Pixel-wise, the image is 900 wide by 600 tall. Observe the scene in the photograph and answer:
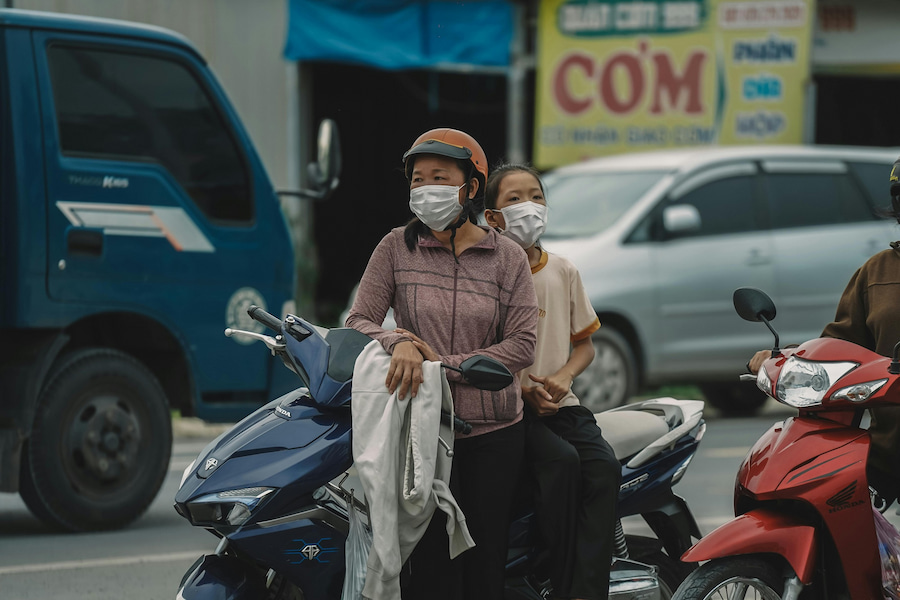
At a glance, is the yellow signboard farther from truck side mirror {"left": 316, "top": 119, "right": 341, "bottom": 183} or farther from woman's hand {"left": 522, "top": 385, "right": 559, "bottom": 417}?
woman's hand {"left": 522, "top": 385, "right": 559, "bottom": 417}

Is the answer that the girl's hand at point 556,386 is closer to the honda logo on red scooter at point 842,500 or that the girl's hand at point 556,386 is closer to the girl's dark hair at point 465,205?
the girl's dark hair at point 465,205

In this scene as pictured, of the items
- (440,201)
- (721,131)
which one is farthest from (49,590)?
(721,131)

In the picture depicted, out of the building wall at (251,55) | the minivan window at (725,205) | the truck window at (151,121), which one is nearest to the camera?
the truck window at (151,121)

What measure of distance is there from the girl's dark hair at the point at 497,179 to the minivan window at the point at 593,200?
20.2 feet

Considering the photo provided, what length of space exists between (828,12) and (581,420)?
40.9ft

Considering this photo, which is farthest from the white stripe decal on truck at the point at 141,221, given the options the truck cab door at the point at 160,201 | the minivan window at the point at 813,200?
the minivan window at the point at 813,200

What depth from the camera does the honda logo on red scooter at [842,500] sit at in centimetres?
368

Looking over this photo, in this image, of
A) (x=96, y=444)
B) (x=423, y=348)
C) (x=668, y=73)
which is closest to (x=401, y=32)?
(x=668, y=73)

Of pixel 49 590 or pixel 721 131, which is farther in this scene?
pixel 721 131

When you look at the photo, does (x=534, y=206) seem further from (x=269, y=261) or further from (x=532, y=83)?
(x=532, y=83)

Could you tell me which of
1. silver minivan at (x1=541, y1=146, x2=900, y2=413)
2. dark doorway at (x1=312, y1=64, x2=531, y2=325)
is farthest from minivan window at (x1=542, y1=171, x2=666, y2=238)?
dark doorway at (x1=312, y1=64, x2=531, y2=325)

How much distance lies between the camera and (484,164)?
3869 mm

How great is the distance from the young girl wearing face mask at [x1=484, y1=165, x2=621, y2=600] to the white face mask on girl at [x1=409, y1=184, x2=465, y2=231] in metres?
0.40

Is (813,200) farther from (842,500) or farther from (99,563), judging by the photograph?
(842,500)
